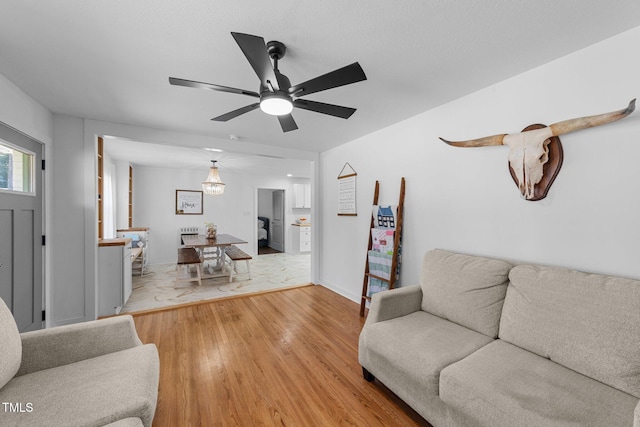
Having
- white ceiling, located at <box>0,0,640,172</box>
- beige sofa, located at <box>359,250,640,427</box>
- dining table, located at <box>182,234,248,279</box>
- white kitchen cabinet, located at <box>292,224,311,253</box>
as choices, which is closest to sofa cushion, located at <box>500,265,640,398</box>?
beige sofa, located at <box>359,250,640,427</box>

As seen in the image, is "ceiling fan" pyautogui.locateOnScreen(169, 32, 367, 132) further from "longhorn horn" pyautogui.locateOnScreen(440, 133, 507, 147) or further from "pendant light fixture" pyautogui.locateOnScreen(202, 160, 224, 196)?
"pendant light fixture" pyautogui.locateOnScreen(202, 160, 224, 196)

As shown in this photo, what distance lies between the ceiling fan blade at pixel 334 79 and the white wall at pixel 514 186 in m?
1.35

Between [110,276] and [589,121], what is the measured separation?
14.7 ft

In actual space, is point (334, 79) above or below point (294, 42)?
below

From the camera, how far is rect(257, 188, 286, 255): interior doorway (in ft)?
26.3

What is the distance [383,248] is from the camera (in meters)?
3.04

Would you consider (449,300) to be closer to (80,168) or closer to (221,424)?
(221,424)

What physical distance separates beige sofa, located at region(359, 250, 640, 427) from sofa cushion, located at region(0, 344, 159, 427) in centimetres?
132

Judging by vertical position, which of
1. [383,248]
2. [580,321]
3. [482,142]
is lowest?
[580,321]

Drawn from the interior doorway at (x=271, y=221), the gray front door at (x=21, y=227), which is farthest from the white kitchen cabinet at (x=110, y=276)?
the interior doorway at (x=271, y=221)

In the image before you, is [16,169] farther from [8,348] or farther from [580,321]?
[580,321]

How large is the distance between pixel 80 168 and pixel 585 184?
14.4 feet

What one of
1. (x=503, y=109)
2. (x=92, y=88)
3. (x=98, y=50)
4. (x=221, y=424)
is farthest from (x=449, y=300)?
(x=92, y=88)

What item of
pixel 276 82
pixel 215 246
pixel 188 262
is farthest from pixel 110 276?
pixel 276 82
